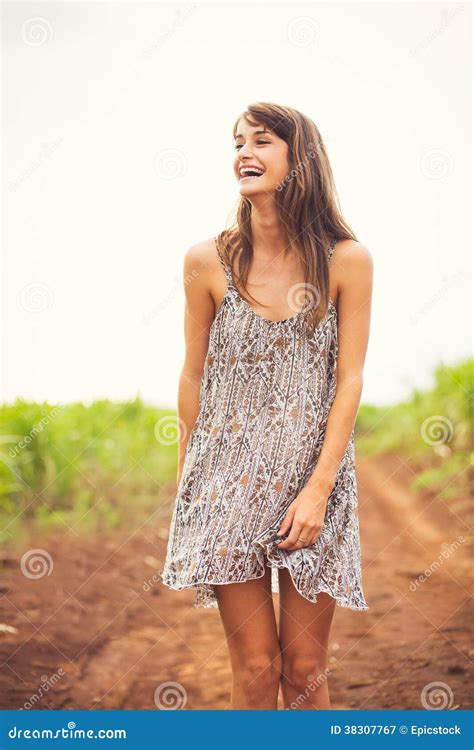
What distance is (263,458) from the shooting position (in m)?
2.27

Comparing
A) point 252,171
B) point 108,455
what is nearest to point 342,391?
point 252,171

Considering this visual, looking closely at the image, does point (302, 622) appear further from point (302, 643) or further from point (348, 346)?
point (348, 346)

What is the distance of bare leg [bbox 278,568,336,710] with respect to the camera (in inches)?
88.2

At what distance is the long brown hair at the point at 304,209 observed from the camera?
7.45ft

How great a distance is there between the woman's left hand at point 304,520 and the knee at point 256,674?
30 cm

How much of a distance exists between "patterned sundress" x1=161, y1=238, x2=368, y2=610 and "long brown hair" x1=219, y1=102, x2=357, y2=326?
6cm

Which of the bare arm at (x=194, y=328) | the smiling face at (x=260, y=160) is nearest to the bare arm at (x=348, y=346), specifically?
the smiling face at (x=260, y=160)

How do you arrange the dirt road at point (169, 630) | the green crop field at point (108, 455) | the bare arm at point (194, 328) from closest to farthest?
the bare arm at point (194, 328) → the dirt road at point (169, 630) → the green crop field at point (108, 455)

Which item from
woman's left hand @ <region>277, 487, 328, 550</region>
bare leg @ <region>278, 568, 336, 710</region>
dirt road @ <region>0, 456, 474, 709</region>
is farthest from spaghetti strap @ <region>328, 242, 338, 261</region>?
dirt road @ <region>0, 456, 474, 709</region>

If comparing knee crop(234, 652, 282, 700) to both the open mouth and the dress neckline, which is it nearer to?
the dress neckline

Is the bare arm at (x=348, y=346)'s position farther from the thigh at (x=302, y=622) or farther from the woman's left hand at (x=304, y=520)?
the thigh at (x=302, y=622)

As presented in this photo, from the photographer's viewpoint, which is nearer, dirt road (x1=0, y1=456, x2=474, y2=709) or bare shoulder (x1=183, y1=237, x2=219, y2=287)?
bare shoulder (x1=183, y1=237, x2=219, y2=287)

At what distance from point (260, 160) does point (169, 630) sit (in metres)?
2.55

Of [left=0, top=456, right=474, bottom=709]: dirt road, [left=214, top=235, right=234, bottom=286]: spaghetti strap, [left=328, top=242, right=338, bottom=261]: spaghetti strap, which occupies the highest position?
[left=328, top=242, right=338, bottom=261]: spaghetti strap
